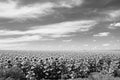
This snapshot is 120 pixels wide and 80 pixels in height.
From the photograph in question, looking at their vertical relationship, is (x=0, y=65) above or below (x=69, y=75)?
above

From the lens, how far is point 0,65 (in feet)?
60.2

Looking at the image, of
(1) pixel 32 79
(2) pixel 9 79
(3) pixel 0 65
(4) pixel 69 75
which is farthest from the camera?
(4) pixel 69 75

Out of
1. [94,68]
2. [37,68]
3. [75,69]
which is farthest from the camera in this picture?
[94,68]

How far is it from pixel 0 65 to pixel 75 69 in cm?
998

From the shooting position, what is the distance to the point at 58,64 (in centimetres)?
2138

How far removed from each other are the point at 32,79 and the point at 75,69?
7430 mm

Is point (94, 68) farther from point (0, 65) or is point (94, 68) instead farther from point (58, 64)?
point (0, 65)

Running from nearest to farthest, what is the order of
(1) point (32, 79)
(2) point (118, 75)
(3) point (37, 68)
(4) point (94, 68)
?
(1) point (32, 79) < (3) point (37, 68) < (2) point (118, 75) < (4) point (94, 68)

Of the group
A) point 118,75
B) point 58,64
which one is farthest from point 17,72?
point 118,75

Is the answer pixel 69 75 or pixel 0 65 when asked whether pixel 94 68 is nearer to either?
pixel 69 75

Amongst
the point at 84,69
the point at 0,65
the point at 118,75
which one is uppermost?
the point at 0,65

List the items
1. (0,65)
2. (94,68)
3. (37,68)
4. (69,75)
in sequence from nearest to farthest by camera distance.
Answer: (0,65) < (37,68) < (69,75) < (94,68)

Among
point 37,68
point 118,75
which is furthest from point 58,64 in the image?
point 118,75

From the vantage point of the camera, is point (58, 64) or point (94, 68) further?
point (94, 68)
